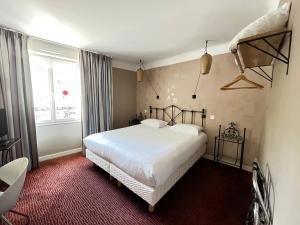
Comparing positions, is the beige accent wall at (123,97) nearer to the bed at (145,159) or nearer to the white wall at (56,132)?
the white wall at (56,132)

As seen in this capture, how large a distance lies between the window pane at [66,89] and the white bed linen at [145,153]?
1196 mm

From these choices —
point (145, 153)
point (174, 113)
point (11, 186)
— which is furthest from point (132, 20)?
point (174, 113)

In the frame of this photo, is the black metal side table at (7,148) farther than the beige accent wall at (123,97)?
No

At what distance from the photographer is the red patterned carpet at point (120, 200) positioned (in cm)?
166

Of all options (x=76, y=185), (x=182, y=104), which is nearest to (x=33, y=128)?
(x=76, y=185)

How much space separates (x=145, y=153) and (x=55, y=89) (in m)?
2.67

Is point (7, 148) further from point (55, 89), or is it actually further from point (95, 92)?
point (95, 92)

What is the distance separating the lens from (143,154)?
76.0 inches

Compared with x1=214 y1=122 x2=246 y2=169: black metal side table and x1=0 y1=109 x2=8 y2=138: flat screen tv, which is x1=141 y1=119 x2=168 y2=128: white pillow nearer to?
x1=214 y1=122 x2=246 y2=169: black metal side table

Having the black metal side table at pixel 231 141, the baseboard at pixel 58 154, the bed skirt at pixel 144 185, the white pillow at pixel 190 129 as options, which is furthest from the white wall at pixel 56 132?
the black metal side table at pixel 231 141

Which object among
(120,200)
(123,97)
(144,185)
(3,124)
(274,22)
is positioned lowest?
(120,200)

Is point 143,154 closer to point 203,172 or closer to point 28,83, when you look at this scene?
point 203,172

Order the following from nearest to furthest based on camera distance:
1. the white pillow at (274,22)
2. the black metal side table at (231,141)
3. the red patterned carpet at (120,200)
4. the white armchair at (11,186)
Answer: the white pillow at (274,22), the white armchair at (11,186), the red patterned carpet at (120,200), the black metal side table at (231,141)

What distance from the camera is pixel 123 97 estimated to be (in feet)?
14.6
